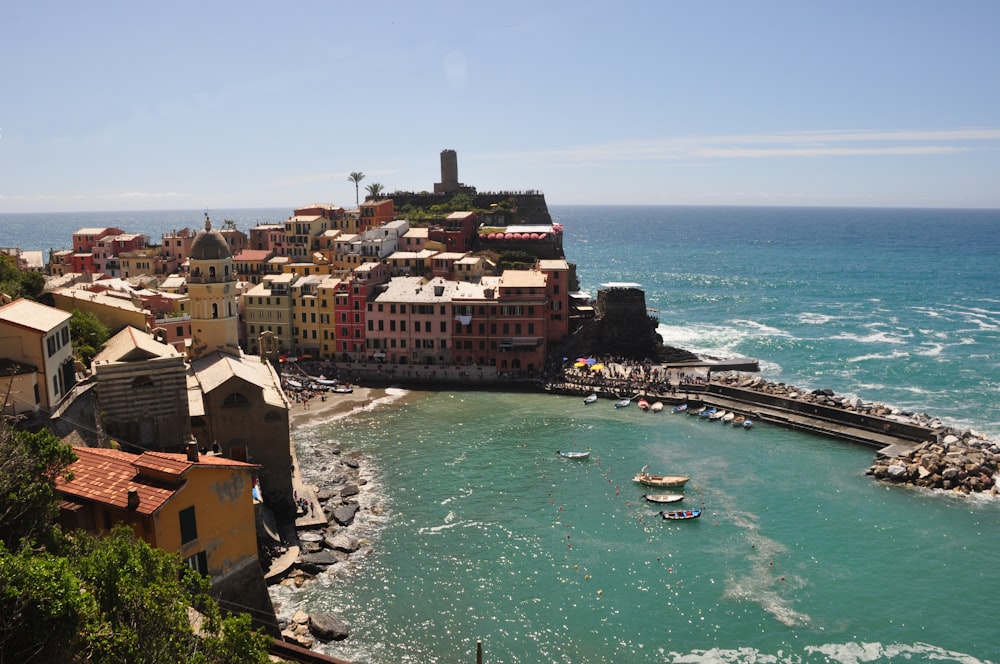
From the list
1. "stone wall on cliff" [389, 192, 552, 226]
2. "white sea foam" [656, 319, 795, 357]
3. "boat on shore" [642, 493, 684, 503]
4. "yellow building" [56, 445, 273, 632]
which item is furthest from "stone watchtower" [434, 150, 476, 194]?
"yellow building" [56, 445, 273, 632]

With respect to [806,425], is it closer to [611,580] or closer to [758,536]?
[758,536]

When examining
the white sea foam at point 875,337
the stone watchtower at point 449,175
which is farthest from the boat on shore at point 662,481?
the stone watchtower at point 449,175

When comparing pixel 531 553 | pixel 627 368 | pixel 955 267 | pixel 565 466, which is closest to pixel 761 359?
pixel 627 368

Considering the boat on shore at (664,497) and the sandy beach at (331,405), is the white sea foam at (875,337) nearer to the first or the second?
the boat on shore at (664,497)

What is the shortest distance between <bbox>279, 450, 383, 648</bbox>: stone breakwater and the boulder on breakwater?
3401cm

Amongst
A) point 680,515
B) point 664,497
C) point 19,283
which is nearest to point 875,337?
point 664,497

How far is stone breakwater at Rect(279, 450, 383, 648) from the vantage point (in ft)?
111

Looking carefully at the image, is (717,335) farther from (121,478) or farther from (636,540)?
(121,478)

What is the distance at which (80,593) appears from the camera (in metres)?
16.7

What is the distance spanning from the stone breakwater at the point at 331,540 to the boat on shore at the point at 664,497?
53.3 ft

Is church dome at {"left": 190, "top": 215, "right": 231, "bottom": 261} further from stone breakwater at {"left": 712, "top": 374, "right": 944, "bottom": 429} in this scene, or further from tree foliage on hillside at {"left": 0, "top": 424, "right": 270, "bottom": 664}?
stone breakwater at {"left": 712, "top": 374, "right": 944, "bottom": 429}

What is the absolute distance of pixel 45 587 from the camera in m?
15.7

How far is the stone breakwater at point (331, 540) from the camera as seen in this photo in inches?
1331

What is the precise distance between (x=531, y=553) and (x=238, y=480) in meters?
17.7
